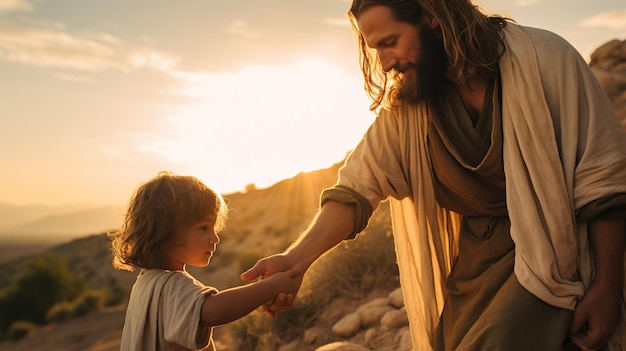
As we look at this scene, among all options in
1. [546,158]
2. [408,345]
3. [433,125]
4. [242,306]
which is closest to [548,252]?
[546,158]

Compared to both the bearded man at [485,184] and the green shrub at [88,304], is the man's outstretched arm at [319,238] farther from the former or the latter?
the green shrub at [88,304]

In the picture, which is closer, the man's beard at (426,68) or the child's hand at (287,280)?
the child's hand at (287,280)

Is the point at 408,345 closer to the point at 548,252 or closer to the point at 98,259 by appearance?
the point at 548,252

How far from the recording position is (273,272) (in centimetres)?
272

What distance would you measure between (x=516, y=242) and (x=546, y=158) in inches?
15.0

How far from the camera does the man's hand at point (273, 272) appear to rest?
2.65 meters

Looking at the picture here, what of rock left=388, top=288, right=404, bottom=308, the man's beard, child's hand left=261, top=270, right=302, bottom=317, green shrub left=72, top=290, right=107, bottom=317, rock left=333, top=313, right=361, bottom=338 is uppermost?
the man's beard

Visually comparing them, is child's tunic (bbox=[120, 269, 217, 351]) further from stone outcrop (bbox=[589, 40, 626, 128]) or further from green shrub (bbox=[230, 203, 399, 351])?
stone outcrop (bbox=[589, 40, 626, 128])

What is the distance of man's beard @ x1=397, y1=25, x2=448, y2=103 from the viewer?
9.52ft

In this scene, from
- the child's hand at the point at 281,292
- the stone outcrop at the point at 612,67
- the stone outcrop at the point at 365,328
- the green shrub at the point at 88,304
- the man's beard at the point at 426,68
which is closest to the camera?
the child's hand at the point at 281,292

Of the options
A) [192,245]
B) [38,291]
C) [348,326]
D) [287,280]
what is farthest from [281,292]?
[38,291]

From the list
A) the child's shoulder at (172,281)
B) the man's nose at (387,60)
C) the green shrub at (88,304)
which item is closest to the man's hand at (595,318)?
the man's nose at (387,60)

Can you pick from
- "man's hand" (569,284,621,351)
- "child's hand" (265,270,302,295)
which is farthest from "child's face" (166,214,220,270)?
"man's hand" (569,284,621,351)

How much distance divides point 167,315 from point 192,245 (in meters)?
0.31
